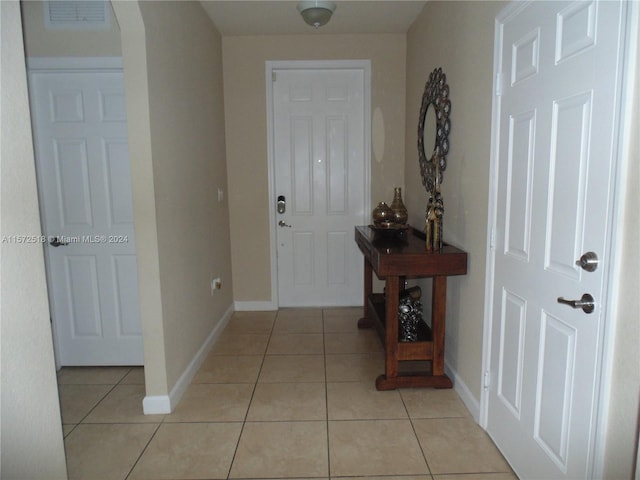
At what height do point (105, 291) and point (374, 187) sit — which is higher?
point (374, 187)

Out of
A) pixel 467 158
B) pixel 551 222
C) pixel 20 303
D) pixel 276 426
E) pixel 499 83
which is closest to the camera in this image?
pixel 20 303

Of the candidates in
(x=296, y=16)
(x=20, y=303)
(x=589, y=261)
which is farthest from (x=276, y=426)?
(x=296, y=16)

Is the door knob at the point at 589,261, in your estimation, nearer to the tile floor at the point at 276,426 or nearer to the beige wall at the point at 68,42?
the tile floor at the point at 276,426

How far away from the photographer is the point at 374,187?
12.7ft

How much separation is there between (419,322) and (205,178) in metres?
1.87

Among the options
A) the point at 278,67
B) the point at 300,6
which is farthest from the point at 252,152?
the point at 300,6

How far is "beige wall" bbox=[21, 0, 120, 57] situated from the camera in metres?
2.49

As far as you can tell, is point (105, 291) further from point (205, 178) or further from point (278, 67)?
point (278, 67)

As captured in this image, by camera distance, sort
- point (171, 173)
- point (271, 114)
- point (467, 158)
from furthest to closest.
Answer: point (271, 114), point (171, 173), point (467, 158)

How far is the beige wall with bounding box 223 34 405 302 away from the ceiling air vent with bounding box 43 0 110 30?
1.37m

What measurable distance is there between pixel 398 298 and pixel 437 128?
3.82 feet

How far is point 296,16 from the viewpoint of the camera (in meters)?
3.23

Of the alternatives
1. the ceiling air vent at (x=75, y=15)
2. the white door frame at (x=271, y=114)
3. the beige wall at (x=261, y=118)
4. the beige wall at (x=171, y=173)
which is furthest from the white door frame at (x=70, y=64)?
the white door frame at (x=271, y=114)

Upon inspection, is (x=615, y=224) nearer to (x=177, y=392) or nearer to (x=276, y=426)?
(x=276, y=426)
